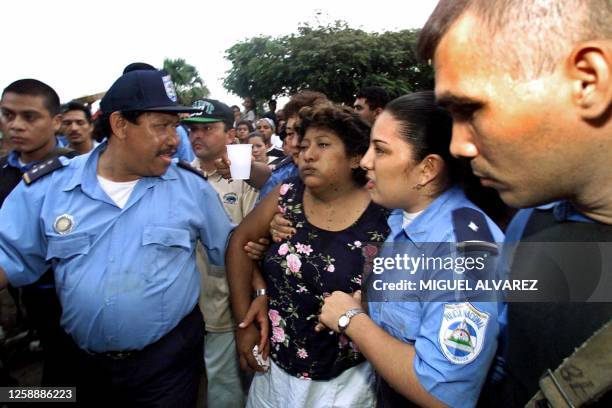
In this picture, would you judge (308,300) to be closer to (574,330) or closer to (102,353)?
(102,353)

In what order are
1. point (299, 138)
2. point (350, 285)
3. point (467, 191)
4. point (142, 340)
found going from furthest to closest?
point (299, 138)
point (142, 340)
point (350, 285)
point (467, 191)

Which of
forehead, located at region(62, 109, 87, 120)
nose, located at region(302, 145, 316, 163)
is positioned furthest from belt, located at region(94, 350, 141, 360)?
forehead, located at region(62, 109, 87, 120)

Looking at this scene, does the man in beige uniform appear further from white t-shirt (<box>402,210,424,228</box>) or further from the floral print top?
white t-shirt (<box>402,210,424,228</box>)

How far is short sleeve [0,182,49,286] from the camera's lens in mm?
2062

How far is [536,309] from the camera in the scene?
3.42 ft

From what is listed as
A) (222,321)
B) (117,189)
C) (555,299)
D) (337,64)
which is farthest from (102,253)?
(337,64)

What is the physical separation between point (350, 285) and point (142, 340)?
1.09 m

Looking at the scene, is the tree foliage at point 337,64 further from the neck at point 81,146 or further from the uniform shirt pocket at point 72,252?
→ the uniform shirt pocket at point 72,252

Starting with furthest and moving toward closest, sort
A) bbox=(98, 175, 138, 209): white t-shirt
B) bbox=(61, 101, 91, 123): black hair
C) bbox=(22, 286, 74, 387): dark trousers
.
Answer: bbox=(61, 101, 91, 123): black hair, bbox=(22, 286, 74, 387): dark trousers, bbox=(98, 175, 138, 209): white t-shirt

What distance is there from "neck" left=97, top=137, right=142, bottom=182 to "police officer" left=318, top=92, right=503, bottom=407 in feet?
4.42

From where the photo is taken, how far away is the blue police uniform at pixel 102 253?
2047 mm

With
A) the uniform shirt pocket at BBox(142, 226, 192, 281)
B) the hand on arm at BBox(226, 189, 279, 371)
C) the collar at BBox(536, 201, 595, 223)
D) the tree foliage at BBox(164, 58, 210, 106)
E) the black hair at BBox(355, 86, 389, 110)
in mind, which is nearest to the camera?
the collar at BBox(536, 201, 595, 223)

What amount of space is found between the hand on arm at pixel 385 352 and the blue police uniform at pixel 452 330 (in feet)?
0.10

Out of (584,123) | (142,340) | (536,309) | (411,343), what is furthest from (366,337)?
(142,340)
